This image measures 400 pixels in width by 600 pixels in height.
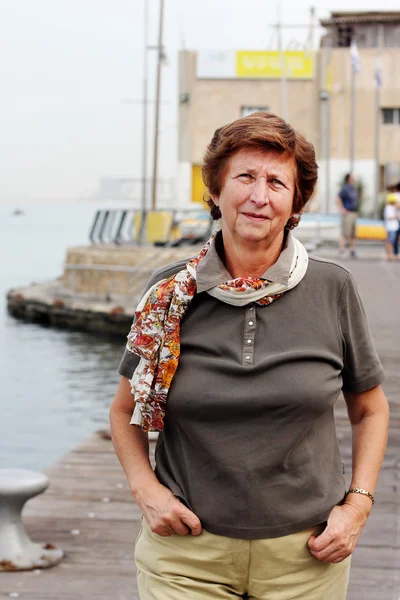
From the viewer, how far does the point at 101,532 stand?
206 inches

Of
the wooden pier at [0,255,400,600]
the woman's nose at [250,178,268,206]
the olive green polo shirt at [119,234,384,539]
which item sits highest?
the woman's nose at [250,178,268,206]

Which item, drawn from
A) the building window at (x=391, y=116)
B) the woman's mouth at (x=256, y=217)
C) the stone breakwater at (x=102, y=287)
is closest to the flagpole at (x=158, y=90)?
the stone breakwater at (x=102, y=287)

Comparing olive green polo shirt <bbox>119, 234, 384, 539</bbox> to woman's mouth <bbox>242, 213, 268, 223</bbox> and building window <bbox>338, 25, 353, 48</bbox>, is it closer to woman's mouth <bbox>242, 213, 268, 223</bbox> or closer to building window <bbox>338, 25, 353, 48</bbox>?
woman's mouth <bbox>242, 213, 268, 223</bbox>

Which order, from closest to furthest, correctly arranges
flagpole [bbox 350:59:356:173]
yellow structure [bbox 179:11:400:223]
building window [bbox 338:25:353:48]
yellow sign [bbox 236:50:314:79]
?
flagpole [bbox 350:59:356:173]
yellow structure [bbox 179:11:400:223]
yellow sign [bbox 236:50:314:79]
building window [bbox 338:25:353:48]

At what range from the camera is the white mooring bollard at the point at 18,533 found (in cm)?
476

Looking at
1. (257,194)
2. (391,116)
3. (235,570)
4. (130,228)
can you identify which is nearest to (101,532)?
(235,570)

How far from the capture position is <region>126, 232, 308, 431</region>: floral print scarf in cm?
237

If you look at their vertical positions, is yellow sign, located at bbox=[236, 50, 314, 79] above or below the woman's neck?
above

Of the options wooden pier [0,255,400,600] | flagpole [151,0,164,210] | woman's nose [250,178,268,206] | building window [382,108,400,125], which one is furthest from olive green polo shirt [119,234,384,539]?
building window [382,108,400,125]

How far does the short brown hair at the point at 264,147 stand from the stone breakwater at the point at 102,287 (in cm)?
2647

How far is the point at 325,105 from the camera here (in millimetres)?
48344

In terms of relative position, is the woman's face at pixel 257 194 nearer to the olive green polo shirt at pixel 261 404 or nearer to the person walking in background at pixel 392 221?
the olive green polo shirt at pixel 261 404

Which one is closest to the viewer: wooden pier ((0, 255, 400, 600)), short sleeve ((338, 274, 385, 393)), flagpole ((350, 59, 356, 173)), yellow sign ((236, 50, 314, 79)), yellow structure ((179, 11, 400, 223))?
short sleeve ((338, 274, 385, 393))

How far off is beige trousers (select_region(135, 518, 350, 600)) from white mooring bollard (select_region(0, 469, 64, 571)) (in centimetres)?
245
